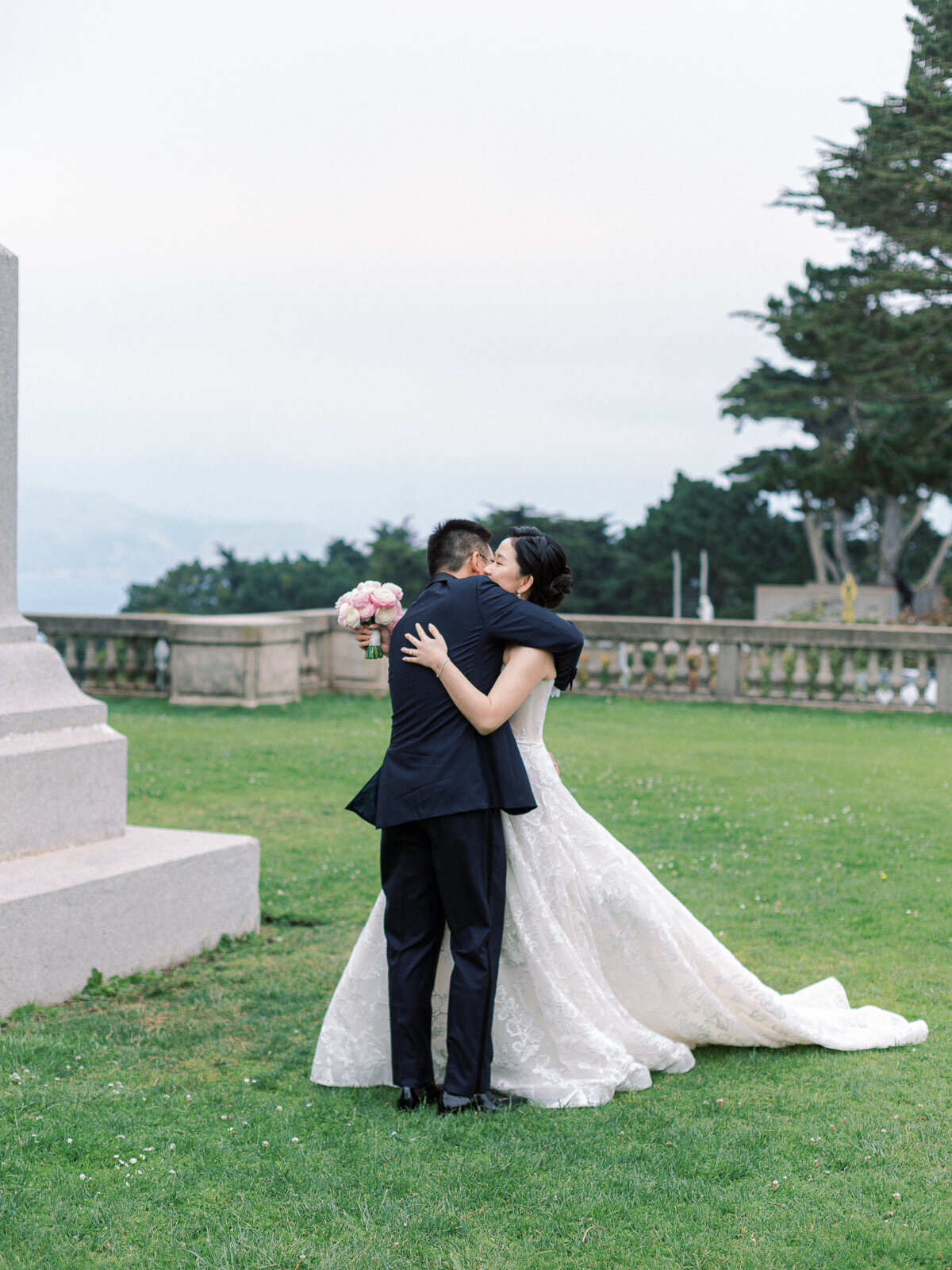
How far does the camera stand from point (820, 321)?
29375 millimetres

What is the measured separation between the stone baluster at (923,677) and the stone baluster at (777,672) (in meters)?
1.63

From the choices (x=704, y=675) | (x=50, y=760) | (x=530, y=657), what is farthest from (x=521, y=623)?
(x=704, y=675)

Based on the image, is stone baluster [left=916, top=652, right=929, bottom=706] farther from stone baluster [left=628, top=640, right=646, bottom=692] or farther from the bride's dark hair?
Result: the bride's dark hair

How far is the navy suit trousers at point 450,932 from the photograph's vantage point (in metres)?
4.12

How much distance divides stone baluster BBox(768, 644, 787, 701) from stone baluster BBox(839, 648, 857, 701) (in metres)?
0.71

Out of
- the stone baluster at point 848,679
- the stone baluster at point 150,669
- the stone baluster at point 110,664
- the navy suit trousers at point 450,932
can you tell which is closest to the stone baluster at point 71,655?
the stone baluster at point 110,664

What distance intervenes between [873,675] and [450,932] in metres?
12.8

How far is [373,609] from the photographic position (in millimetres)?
4461

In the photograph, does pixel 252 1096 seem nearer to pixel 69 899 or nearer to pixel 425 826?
pixel 425 826

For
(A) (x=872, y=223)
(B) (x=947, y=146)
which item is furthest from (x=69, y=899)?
(A) (x=872, y=223)

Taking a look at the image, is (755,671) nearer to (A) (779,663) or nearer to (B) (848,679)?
(A) (779,663)

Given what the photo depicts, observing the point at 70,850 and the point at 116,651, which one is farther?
the point at 116,651

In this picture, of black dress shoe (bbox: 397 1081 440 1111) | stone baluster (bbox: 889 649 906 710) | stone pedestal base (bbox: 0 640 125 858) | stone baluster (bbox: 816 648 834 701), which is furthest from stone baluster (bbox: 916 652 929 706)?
black dress shoe (bbox: 397 1081 440 1111)

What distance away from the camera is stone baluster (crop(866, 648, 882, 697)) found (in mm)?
15977
